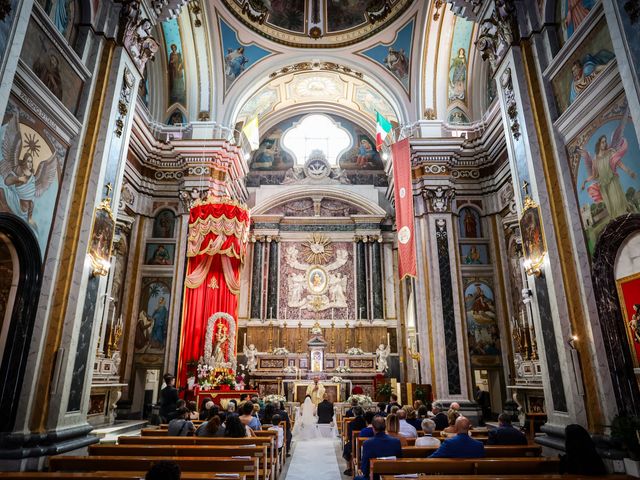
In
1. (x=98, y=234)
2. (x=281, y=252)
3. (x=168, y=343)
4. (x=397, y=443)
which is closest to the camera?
(x=397, y=443)

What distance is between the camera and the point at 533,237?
6.35 metres

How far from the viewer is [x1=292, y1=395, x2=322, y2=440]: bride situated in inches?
403

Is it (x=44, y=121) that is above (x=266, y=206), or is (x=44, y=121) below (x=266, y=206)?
below

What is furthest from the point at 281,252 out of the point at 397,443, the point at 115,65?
the point at 397,443

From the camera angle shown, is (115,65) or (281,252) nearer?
(115,65)

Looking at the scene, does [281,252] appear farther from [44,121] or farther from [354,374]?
[44,121]

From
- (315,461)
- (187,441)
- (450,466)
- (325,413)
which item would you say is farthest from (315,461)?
(450,466)

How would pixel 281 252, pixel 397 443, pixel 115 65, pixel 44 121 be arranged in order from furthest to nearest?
pixel 281 252 → pixel 115 65 → pixel 44 121 → pixel 397 443

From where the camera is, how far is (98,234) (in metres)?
6.08

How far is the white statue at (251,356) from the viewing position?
14985 mm

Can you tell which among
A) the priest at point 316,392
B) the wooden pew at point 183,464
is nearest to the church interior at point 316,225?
the wooden pew at point 183,464

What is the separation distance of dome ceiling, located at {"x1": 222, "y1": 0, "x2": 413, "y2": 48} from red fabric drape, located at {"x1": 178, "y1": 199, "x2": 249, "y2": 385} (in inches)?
241

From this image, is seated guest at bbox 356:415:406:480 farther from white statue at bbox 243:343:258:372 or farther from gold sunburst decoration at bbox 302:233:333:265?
gold sunburst decoration at bbox 302:233:333:265

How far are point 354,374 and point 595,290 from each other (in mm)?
10553
